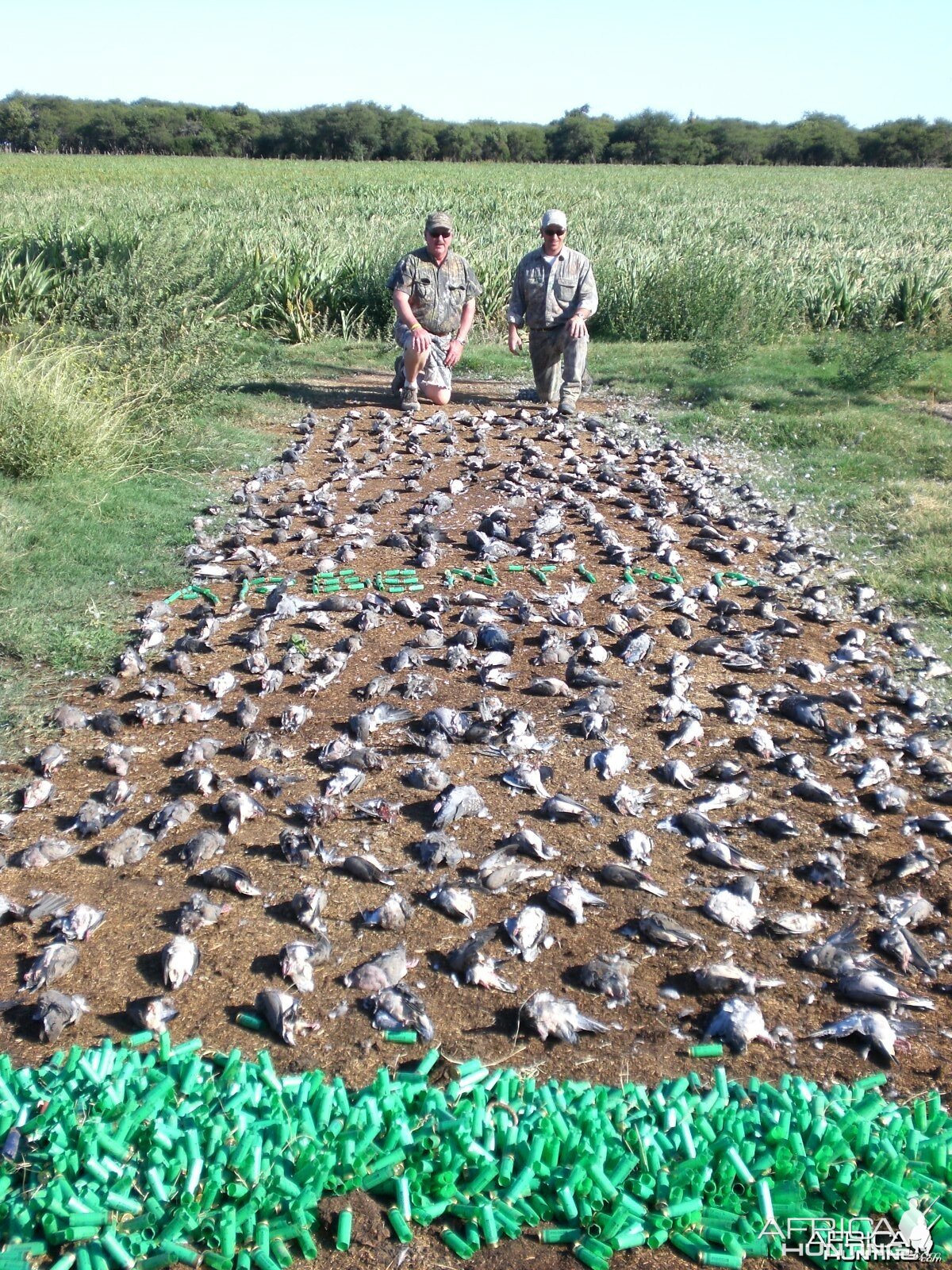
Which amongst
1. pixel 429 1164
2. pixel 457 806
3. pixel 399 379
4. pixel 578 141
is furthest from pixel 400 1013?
pixel 578 141

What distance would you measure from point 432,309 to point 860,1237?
837cm

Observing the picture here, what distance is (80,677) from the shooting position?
4691 millimetres

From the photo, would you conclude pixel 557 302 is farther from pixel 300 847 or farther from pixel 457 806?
pixel 300 847

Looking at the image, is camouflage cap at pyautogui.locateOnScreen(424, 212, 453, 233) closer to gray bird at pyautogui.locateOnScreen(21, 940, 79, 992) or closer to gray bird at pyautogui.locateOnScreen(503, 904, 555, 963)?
gray bird at pyautogui.locateOnScreen(503, 904, 555, 963)

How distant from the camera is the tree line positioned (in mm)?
74188

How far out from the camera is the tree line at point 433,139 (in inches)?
2921

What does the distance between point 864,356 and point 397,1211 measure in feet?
33.0

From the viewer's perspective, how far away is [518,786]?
12.8ft

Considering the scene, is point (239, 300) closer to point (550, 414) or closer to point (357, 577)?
point (550, 414)

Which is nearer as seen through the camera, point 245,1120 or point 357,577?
point 245,1120

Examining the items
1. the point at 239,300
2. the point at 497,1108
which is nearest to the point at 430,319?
the point at 239,300

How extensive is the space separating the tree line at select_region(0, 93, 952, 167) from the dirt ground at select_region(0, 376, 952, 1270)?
73.4 meters

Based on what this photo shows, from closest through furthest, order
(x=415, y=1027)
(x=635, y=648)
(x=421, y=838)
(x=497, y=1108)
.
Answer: (x=497, y=1108)
(x=415, y=1027)
(x=421, y=838)
(x=635, y=648)

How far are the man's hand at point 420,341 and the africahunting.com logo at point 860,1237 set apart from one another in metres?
8.03
